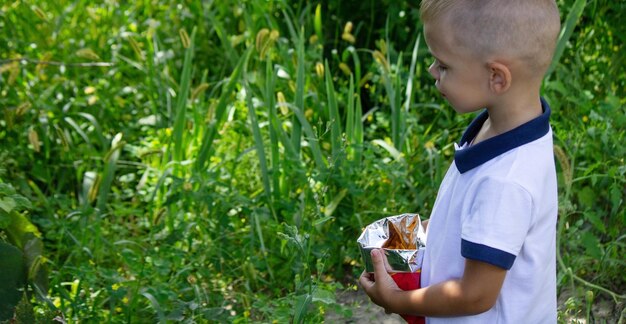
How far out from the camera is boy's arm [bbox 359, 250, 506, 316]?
177 cm

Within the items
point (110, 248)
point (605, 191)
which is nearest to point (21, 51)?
point (110, 248)

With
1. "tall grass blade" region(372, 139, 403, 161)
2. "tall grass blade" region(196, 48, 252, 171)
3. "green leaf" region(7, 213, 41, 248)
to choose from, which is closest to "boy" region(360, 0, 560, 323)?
"green leaf" region(7, 213, 41, 248)

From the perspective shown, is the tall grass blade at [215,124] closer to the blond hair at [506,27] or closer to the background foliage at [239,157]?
the background foliage at [239,157]

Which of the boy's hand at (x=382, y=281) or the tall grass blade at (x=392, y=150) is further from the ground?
the boy's hand at (x=382, y=281)

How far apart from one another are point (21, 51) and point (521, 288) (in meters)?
2.96

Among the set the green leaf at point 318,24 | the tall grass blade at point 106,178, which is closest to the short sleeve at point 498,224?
the tall grass blade at point 106,178

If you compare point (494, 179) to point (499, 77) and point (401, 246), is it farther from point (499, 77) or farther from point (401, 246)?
point (401, 246)

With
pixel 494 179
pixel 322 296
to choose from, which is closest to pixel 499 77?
pixel 494 179

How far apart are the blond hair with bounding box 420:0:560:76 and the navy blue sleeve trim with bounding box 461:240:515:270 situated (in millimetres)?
327

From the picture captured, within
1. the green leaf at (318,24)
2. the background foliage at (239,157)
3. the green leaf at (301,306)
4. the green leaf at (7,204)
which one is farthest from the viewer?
the green leaf at (318,24)

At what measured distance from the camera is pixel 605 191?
3275mm

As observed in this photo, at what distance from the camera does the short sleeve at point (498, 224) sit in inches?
68.0

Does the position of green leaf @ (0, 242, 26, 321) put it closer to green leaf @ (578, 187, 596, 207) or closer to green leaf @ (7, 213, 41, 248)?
green leaf @ (7, 213, 41, 248)

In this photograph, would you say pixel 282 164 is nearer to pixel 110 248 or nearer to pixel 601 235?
pixel 110 248
